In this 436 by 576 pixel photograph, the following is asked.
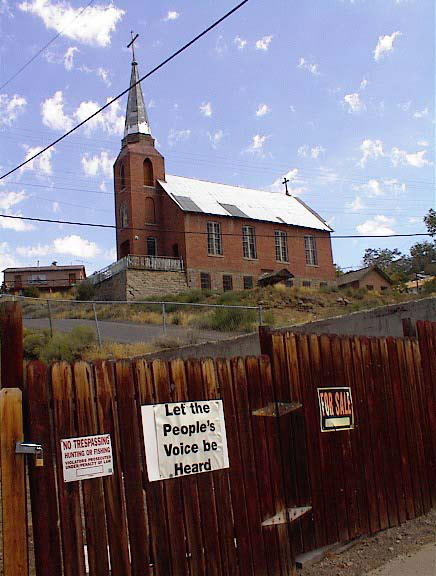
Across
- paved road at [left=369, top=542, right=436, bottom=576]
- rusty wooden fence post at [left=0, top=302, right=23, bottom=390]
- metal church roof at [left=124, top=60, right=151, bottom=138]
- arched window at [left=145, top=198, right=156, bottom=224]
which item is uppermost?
metal church roof at [left=124, top=60, right=151, bottom=138]

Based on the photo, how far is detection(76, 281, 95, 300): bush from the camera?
49250 mm

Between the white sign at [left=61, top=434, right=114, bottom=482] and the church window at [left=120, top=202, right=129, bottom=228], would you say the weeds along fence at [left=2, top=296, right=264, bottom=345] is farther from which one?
the church window at [left=120, top=202, right=129, bottom=228]

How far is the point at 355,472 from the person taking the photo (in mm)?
5809

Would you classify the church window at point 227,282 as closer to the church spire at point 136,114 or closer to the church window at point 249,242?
the church window at point 249,242

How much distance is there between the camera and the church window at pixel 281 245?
5241cm

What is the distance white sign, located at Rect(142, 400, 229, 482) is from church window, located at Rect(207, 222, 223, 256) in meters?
Result: 43.6

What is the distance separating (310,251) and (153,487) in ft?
169

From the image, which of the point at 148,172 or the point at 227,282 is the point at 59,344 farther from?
the point at 148,172

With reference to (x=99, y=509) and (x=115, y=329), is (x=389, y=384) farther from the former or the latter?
(x=115, y=329)

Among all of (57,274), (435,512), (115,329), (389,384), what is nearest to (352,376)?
(389,384)

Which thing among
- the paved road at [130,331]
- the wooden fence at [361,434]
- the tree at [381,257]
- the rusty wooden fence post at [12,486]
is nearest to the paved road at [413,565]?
the wooden fence at [361,434]

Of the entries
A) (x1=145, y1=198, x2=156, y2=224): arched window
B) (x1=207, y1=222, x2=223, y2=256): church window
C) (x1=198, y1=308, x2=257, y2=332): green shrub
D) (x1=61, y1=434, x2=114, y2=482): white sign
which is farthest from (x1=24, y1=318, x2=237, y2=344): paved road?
(x1=145, y1=198, x2=156, y2=224): arched window

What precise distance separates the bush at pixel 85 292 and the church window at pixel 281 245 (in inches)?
650

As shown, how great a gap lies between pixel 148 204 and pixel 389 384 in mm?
44481
